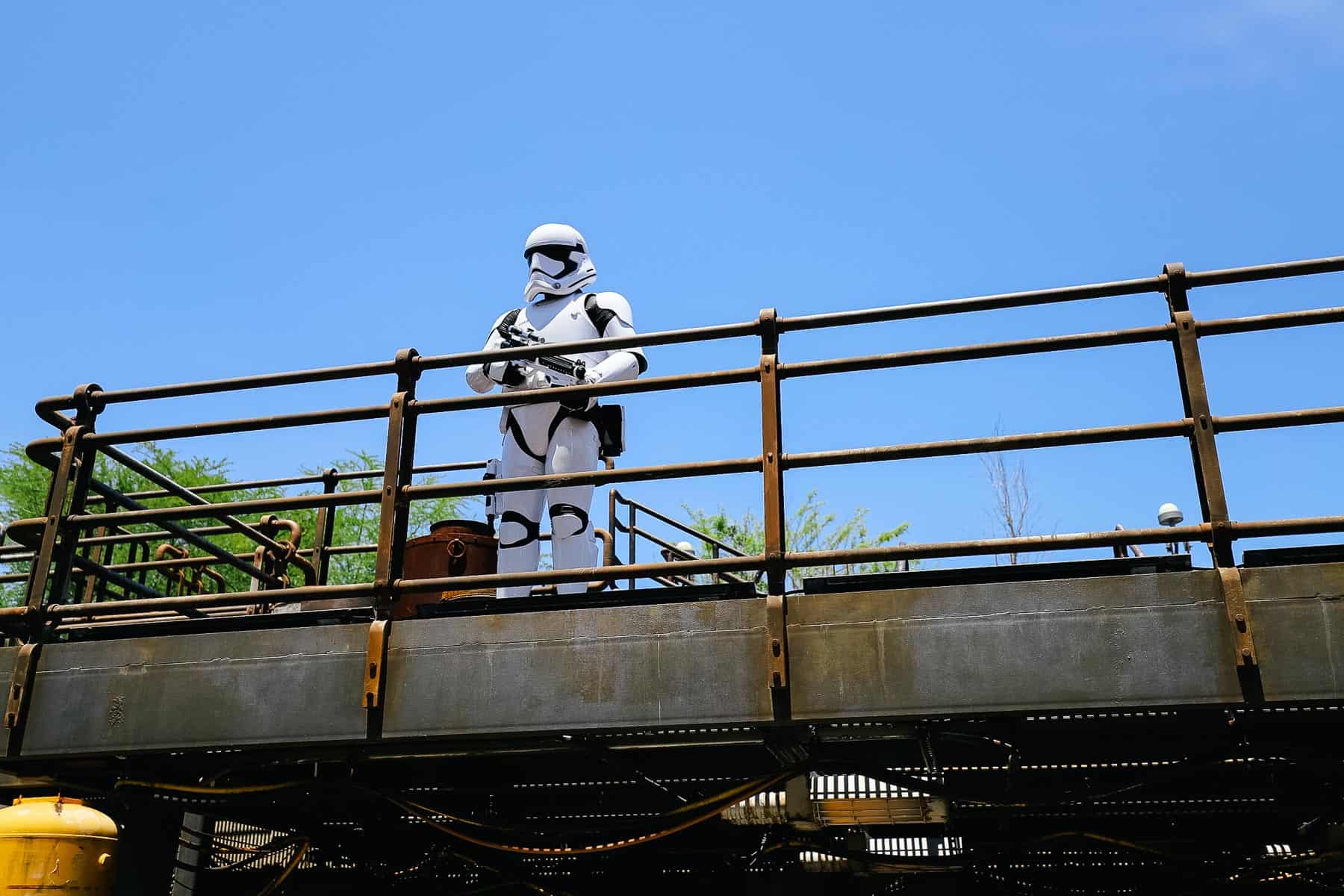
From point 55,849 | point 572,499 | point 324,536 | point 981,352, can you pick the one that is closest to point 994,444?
point 981,352

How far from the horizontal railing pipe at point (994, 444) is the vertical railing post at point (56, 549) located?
137 inches

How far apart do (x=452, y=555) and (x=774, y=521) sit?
3.10 m

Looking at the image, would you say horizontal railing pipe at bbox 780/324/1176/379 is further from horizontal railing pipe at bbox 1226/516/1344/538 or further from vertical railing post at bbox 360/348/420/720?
vertical railing post at bbox 360/348/420/720

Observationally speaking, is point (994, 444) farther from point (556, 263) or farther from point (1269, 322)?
point (556, 263)

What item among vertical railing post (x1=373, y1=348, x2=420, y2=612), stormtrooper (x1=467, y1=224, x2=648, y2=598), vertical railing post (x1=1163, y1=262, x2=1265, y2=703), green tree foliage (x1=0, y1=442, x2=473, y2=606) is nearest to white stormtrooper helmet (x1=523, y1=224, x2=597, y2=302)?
stormtrooper (x1=467, y1=224, x2=648, y2=598)

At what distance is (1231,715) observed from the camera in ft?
15.8

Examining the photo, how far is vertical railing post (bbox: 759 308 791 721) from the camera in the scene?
4.82 m

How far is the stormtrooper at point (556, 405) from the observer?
23.8ft

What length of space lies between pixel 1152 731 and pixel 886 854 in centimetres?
212

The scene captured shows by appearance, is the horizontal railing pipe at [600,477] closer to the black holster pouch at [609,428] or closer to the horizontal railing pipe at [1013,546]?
the horizontal railing pipe at [1013,546]

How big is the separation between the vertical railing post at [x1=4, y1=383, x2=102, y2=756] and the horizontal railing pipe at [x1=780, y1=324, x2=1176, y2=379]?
11.4 ft

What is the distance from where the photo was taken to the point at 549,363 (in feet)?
24.5

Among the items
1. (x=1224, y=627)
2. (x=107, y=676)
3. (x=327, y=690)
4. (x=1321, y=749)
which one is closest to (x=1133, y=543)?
(x=1224, y=627)

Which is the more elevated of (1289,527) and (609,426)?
(609,426)
